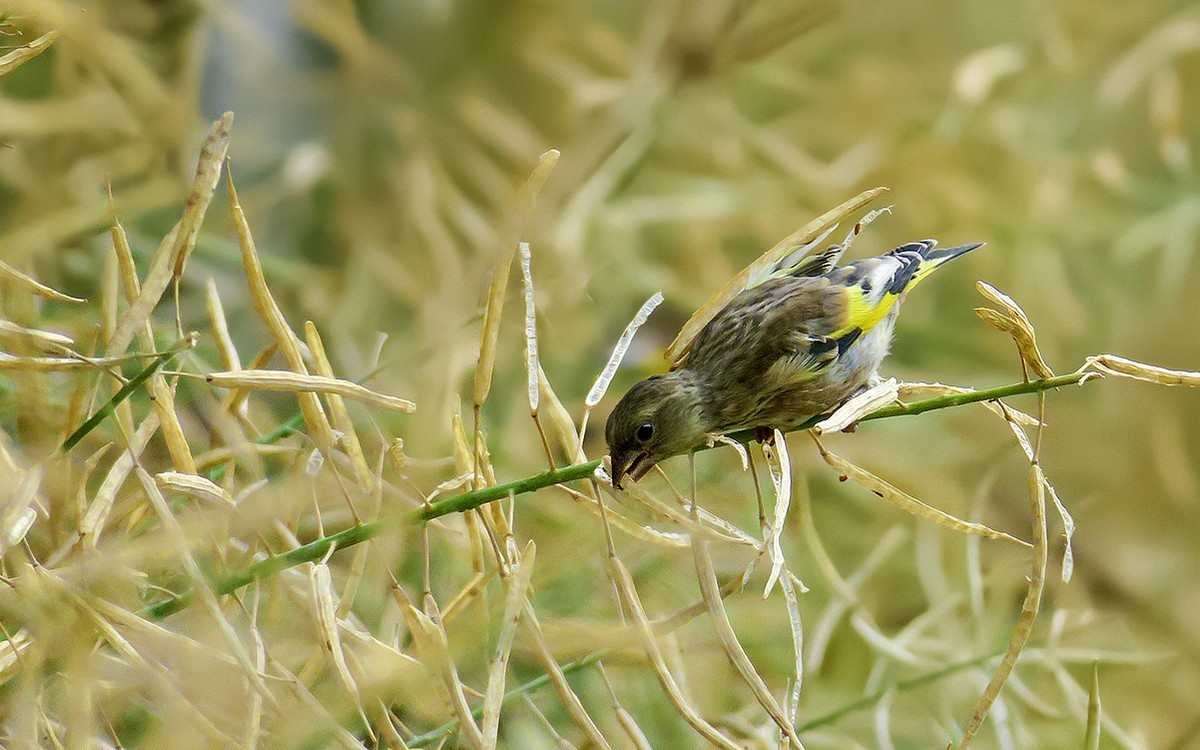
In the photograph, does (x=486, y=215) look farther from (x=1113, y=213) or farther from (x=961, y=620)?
(x=1113, y=213)

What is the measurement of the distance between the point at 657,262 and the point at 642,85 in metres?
0.33

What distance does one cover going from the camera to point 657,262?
70.9 inches

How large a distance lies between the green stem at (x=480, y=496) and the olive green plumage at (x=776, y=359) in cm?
17

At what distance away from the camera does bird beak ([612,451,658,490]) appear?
73cm

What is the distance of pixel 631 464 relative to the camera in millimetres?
742

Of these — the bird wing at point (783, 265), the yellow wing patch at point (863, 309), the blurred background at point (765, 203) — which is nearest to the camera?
the bird wing at point (783, 265)

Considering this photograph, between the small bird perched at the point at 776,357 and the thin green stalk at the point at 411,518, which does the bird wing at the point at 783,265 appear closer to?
the small bird perched at the point at 776,357

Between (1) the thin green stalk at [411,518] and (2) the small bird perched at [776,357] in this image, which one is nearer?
(1) the thin green stalk at [411,518]

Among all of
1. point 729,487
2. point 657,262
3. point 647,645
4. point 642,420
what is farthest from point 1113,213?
point 647,645

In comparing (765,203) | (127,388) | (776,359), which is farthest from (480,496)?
(765,203)

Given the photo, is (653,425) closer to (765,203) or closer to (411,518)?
(411,518)

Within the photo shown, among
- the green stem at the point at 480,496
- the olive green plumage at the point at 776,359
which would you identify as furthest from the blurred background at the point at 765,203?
the green stem at the point at 480,496

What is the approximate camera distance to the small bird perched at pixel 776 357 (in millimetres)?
729

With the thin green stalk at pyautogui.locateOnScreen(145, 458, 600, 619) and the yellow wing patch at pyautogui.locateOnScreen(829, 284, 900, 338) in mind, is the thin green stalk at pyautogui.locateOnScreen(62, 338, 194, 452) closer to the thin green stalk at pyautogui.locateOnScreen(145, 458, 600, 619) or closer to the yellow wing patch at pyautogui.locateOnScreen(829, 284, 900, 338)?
the thin green stalk at pyautogui.locateOnScreen(145, 458, 600, 619)
